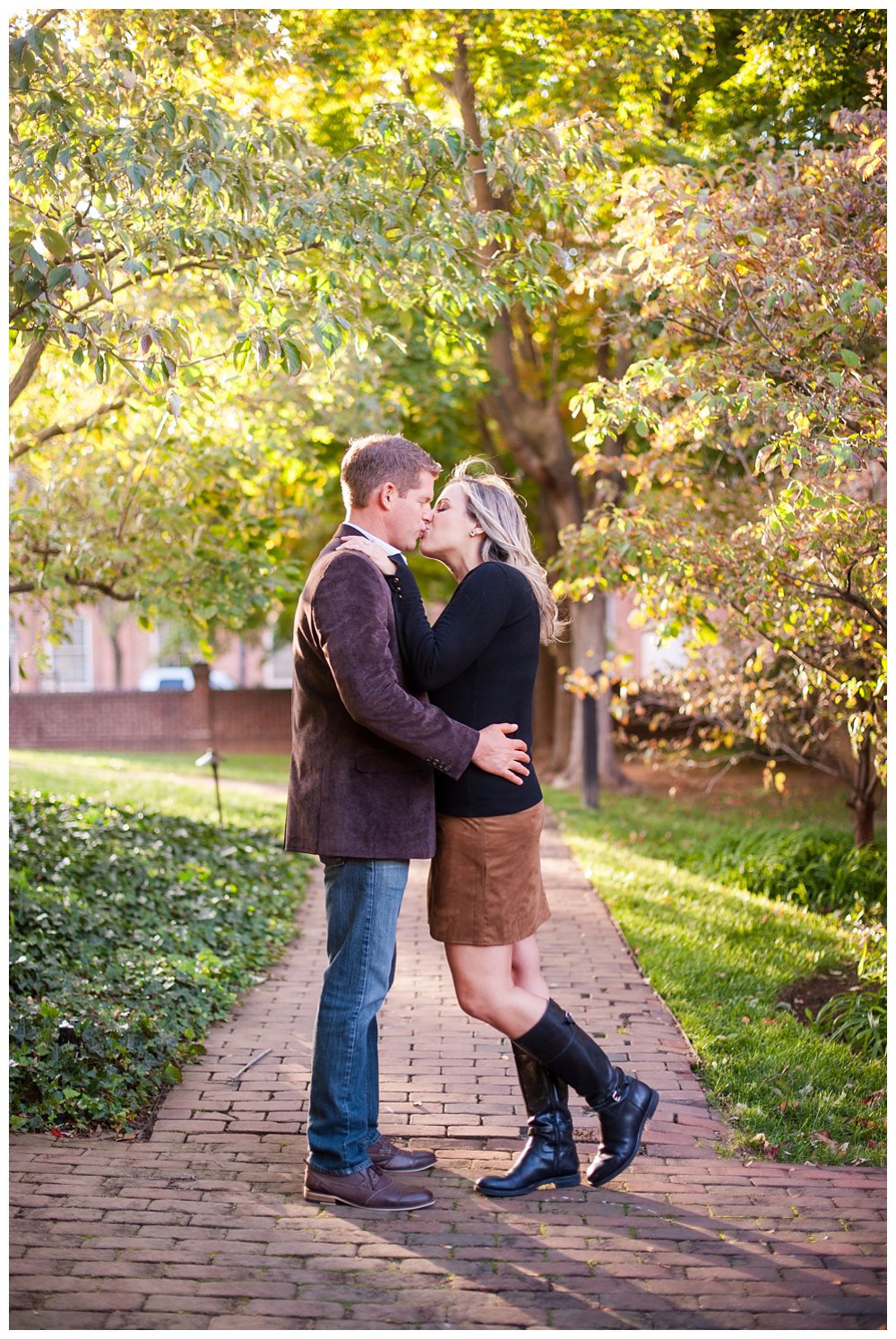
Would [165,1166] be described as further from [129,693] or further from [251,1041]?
[129,693]

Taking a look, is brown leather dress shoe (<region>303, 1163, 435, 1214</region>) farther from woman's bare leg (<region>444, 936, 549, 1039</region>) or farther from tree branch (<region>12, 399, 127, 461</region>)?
tree branch (<region>12, 399, 127, 461</region>)

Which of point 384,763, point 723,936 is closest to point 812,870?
point 723,936

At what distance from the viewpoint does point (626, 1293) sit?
3020 millimetres

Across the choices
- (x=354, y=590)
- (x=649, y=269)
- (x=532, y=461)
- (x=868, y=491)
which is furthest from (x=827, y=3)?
(x=532, y=461)

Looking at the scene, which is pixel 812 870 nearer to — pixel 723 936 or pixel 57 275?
pixel 723 936

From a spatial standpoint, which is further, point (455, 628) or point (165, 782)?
point (165, 782)

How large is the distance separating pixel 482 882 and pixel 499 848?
11cm

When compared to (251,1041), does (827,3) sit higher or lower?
higher

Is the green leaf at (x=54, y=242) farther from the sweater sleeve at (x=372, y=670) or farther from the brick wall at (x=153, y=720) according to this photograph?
the brick wall at (x=153, y=720)

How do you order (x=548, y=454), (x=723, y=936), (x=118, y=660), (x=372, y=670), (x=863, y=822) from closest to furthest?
(x=372, y=670)
(x=723, y=936)
(x=863, y=822)
(x=548, y=454)
(x=118, y=660)

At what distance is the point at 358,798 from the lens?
3.50 meters

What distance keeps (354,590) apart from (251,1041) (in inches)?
101

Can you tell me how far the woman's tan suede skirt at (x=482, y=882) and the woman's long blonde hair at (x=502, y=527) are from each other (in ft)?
2.33

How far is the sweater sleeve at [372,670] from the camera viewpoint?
10.9 ft
